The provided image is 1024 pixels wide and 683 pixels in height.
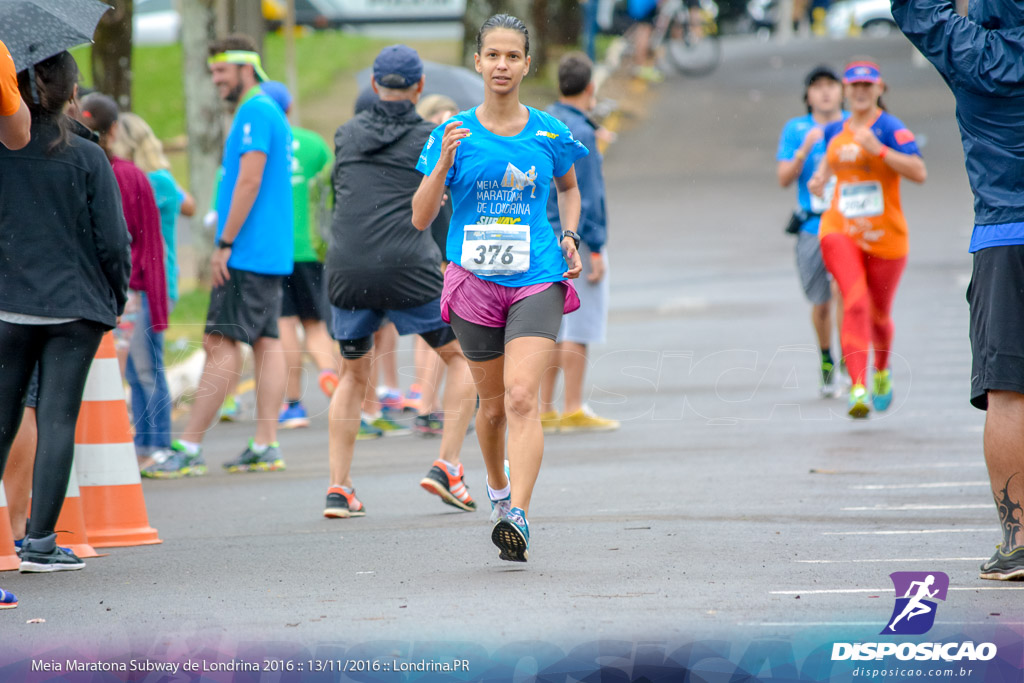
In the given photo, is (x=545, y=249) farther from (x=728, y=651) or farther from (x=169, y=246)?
(x=169, y=246)

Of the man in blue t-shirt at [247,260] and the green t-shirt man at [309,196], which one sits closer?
the man in blue t-shirt at [247,260]

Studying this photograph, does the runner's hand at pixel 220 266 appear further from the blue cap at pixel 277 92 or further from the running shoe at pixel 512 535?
the running shoe at pixel 512 535

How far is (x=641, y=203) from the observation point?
78.5ft

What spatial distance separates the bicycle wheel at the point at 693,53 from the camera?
98.8ft

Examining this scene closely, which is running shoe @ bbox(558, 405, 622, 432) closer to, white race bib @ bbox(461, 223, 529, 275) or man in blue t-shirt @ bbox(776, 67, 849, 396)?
man in blue t-shirt @ bbox(776, 67, 849, 396)

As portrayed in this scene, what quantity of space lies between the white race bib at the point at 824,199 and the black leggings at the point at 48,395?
564 centimetres

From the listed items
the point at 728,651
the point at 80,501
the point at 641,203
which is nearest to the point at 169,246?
the point at 80,501

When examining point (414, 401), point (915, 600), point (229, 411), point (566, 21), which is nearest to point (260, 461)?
point (414, 401)

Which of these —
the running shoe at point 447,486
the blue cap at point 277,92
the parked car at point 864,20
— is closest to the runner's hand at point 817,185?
the blue cap at point 277,92

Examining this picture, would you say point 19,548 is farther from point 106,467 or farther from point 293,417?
point 293,417

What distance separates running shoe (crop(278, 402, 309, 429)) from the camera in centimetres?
1091

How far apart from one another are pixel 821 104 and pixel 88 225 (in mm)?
6596

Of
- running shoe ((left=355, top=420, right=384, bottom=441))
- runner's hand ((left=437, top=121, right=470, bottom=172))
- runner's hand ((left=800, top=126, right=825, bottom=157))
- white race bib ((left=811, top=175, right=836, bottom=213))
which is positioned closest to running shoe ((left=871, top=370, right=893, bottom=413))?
white race bib ((left=811, top=175, right=836, bottom=213))

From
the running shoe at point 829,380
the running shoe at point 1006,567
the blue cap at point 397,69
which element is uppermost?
the blue cap at point 397,69
